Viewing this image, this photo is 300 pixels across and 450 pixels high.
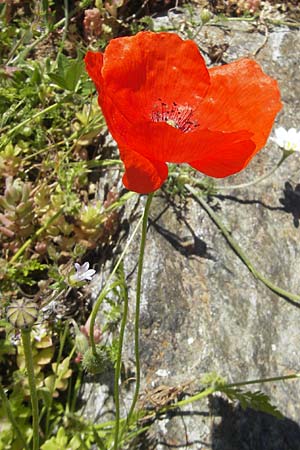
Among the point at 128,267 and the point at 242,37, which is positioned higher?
the point at 242,37

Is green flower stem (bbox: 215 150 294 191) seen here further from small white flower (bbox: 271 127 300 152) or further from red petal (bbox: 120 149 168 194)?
red petal (bbox: 120 149 168 194)

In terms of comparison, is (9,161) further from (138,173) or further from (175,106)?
(138,173)

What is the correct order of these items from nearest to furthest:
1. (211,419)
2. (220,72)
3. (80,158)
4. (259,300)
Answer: (220,72) → (211,419) → (259,300) → (80,158)

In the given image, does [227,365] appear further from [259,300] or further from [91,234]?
[91,234]

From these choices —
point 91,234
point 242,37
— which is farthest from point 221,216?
point 242,37

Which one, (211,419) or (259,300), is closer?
(211,419)

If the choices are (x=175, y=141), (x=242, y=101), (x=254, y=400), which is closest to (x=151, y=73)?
(x=242, y=101)
